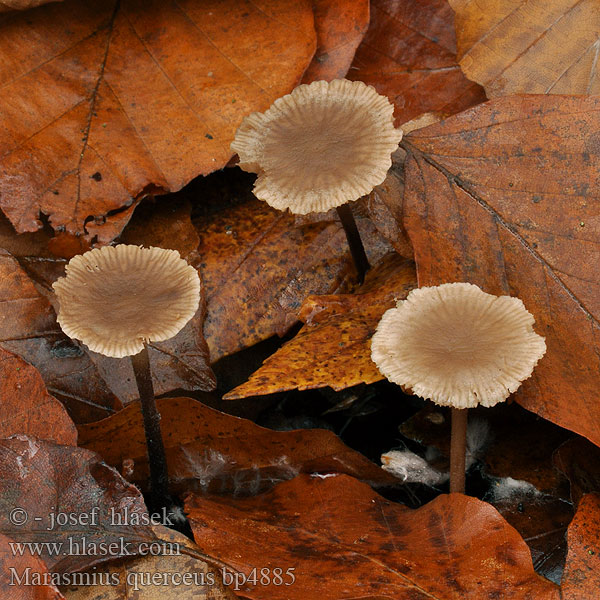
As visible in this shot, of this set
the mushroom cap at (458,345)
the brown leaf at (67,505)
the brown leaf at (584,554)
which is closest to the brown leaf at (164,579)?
the brown leaf at (67,505)

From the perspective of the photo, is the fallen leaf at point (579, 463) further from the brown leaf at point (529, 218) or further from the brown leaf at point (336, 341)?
the brown leaf at point (336, 341)

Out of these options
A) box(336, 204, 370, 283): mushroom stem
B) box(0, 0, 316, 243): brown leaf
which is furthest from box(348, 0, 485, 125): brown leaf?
box(336, 204, 370, 283): mushroom stem

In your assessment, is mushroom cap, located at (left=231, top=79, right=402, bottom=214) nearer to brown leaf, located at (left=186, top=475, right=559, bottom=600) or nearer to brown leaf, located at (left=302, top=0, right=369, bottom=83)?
brown leaf, located at (left=302, top=0, right=369, bottom=83)

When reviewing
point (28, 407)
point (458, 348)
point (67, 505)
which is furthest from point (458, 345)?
point (28, 407)

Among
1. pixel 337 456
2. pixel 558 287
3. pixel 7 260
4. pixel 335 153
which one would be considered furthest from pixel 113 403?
pixel 558 287

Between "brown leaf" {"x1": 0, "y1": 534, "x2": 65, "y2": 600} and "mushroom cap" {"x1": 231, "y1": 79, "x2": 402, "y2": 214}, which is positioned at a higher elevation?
"mushroom cap" {"x1": 231, "y1": 79, "x2": 402, "y2": 214}

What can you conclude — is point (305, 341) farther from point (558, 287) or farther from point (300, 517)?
point (558, 287)
